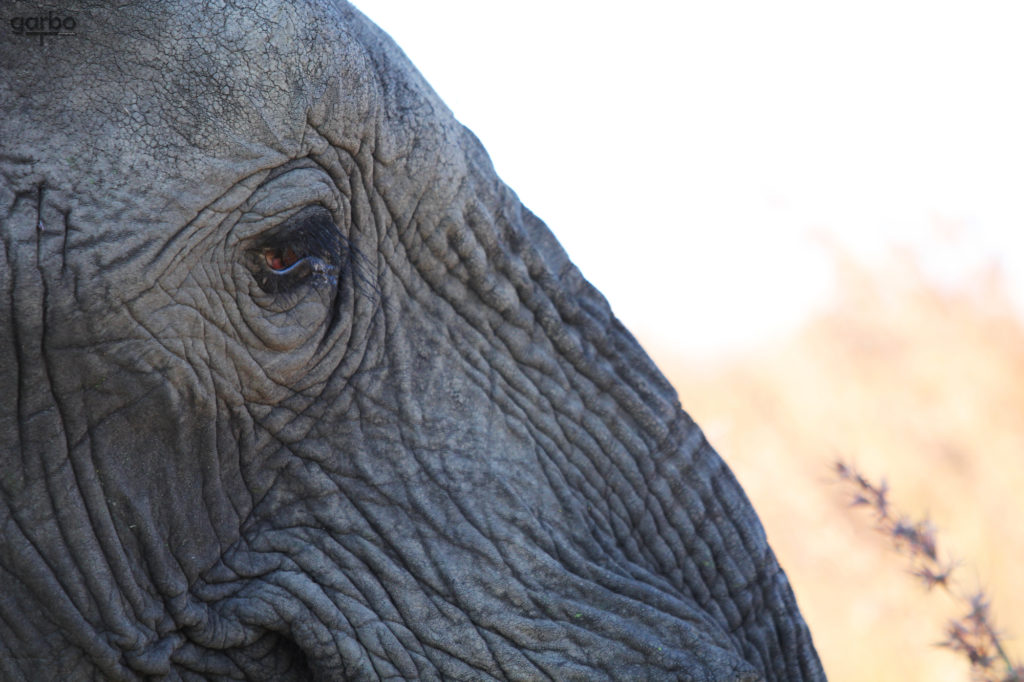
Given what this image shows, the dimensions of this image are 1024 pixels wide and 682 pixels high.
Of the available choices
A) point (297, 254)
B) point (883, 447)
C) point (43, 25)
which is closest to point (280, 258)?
point (297, 254)

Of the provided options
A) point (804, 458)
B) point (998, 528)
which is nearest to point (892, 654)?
point (998, 528)

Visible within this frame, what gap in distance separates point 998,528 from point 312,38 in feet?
28.9

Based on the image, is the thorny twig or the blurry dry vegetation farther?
the blurry dry vegetation

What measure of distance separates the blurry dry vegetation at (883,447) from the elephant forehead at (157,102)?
7.19 m

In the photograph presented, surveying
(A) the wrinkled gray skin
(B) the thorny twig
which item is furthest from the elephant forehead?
(B) the thorny twig

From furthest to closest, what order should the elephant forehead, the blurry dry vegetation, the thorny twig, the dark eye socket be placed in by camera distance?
the blurry dry vegetation
the dark eye socket
the elephant forehead
the thorny twig

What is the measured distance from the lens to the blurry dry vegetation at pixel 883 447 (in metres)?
9.83

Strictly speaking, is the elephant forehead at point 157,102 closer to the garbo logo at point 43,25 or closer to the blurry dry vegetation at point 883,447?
the garbo logo at point 43,25

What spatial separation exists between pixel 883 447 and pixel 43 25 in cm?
957

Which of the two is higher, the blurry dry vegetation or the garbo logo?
the blurry dry vegetation

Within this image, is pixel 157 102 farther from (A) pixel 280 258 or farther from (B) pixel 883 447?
(B) pixel 883 447

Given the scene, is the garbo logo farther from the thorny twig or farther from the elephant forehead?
the thorny twig

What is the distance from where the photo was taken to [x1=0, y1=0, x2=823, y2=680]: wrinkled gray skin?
250cm

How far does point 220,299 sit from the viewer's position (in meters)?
2.66
